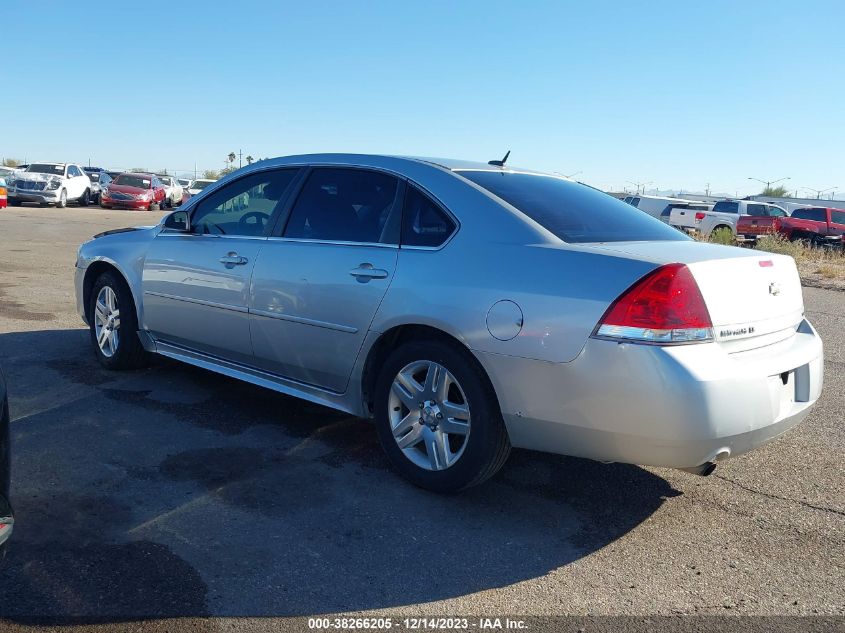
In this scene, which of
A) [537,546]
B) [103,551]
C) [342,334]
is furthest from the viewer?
[342,334]

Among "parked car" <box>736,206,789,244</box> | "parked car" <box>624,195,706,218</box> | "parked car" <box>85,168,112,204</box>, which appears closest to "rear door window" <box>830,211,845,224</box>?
"parked car" <box>736,206,789,244</box>

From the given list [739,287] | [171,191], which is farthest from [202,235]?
[171,191]

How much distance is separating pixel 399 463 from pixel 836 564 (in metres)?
2.01

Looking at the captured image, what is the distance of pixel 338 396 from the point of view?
439 centimetres

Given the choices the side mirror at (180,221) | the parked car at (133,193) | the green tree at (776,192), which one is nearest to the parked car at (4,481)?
Answer: the side mirror at (180,221)

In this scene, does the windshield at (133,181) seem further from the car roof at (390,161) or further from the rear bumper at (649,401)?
the rear bumper at (649,401)

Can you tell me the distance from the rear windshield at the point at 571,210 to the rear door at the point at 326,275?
0.59 metres

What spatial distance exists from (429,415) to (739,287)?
5.06ft

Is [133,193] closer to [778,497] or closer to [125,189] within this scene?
[125,189]

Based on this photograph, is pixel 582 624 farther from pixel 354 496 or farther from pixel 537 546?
pixel 354 496

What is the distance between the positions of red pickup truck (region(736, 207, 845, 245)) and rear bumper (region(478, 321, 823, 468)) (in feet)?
80.7

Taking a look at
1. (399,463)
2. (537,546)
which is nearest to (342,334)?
(399,463)

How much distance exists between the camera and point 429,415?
393 centimetres

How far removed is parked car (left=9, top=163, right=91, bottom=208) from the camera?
2812cm
